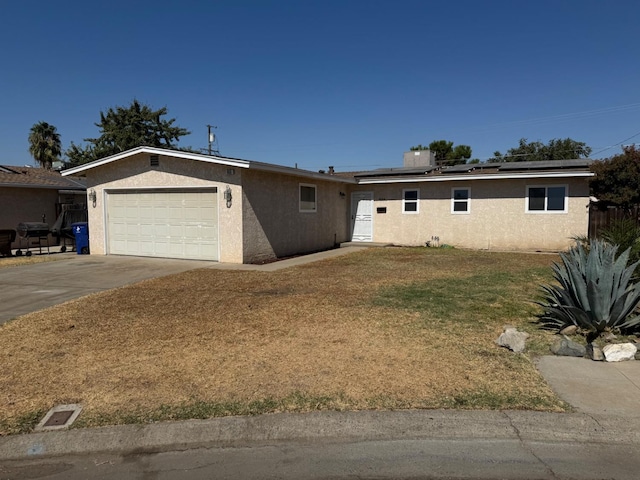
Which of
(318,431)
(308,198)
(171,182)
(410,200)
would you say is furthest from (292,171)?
(318,431)

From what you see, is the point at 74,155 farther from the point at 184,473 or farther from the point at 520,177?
the point at 184,473

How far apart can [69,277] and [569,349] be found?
10871mm

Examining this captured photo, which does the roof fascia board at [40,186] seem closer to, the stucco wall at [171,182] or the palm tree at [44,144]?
the stucco wall at [171,182]

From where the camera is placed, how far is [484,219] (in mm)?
18578

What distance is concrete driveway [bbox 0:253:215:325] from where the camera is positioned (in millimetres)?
8656

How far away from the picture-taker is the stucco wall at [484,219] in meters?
17.2

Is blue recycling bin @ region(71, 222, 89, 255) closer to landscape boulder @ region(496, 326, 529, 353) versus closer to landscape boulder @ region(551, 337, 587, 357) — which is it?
landscape boulder @ region(496, 326, 529, 353)

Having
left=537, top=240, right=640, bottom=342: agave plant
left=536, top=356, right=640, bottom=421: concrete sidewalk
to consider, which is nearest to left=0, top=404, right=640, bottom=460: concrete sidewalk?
left=536, top=356, right=640, bottom=421: concrete sidewalk

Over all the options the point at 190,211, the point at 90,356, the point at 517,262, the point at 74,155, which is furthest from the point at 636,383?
the point at 74,155

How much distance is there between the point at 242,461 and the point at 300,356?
2.02 m

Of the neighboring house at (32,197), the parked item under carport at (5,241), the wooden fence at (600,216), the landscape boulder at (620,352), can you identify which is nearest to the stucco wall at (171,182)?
the parked item under carport at (5,241)

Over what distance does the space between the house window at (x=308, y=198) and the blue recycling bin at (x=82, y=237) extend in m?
7.76

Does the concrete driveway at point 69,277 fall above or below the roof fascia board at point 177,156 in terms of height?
below

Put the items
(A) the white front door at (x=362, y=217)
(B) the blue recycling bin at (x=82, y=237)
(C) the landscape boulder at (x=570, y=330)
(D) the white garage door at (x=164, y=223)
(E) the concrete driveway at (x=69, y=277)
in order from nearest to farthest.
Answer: (C) the landscape boulder at (x=570, y=330) → (E) the concrete driveway at (x=69, y=277) → (D) the white garage door at (x=164, y=223) → (B) the blue recycling bin at (x=82, y=237) → (A) the white front door at (x=362, y=217)
